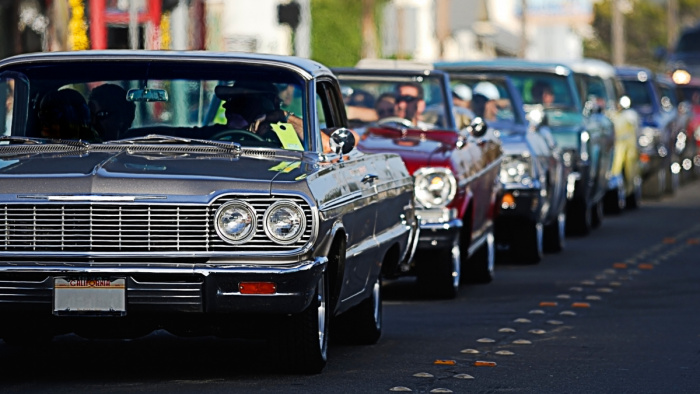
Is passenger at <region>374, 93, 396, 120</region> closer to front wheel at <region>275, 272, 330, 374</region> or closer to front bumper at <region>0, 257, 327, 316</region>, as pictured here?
front wheel at <region>275, 272, 330, 374</region>

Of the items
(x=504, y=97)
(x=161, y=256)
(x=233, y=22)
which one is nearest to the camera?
(x=161, y=256)

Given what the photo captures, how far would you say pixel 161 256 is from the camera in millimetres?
8055

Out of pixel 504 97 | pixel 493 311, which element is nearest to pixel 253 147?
pixel 493 311

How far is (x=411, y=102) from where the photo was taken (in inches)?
569

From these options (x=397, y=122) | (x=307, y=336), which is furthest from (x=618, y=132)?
(x=307, y=336)

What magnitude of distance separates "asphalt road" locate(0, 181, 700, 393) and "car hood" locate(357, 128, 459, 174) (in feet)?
3.24

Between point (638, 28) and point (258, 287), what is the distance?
99127mm

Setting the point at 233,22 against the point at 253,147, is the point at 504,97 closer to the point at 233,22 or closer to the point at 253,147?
Answer: the point at 253,147

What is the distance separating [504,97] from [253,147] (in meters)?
8.25

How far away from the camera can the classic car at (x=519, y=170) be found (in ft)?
53.3

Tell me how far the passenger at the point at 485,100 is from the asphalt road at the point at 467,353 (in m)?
2.63

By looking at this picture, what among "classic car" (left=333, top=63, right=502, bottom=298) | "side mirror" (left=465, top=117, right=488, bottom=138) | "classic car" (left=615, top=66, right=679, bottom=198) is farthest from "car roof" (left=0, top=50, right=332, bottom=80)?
"classic car" (left=615, top=66, right=679, bottom=198)

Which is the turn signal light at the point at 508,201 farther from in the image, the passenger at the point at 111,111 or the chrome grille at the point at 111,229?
the chrome grille at the point at 111,229

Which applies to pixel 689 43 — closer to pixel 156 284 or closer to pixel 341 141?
pixel 341 141
